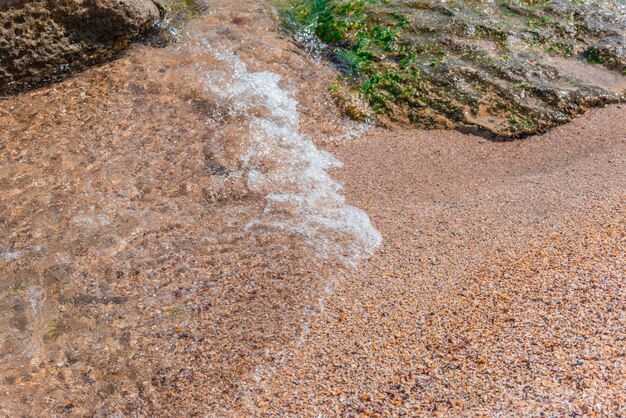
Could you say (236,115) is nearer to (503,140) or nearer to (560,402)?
(503,140)

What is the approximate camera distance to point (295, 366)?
114 inches

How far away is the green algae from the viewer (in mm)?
5180

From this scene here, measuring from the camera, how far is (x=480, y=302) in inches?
122

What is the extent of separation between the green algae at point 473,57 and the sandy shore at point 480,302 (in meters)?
0.74

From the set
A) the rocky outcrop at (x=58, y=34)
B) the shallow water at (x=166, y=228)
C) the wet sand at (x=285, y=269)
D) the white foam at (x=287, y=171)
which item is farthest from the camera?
the rocky outcrop at (x=58, y=34)

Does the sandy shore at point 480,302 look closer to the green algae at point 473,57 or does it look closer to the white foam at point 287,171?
the white foam at point 287,171

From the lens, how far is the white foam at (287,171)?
12.9 feet

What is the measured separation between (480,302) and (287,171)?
2192mm

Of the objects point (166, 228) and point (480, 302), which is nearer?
point (480, 302)

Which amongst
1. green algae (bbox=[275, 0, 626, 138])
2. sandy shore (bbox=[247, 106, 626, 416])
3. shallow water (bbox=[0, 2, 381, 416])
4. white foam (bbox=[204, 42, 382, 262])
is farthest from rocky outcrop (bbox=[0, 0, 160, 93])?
sandy shore (bbox=[247, 106, 626, 416])

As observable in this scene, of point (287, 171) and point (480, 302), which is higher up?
point (480, 302)

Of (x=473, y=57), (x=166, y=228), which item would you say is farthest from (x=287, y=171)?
(x=473, y=57)

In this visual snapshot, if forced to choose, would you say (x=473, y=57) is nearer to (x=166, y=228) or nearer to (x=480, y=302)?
(x=480, y=302)

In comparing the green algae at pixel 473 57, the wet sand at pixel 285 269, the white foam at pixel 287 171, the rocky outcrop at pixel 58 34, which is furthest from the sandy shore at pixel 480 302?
the rocky outcrop at pixel 58 34
